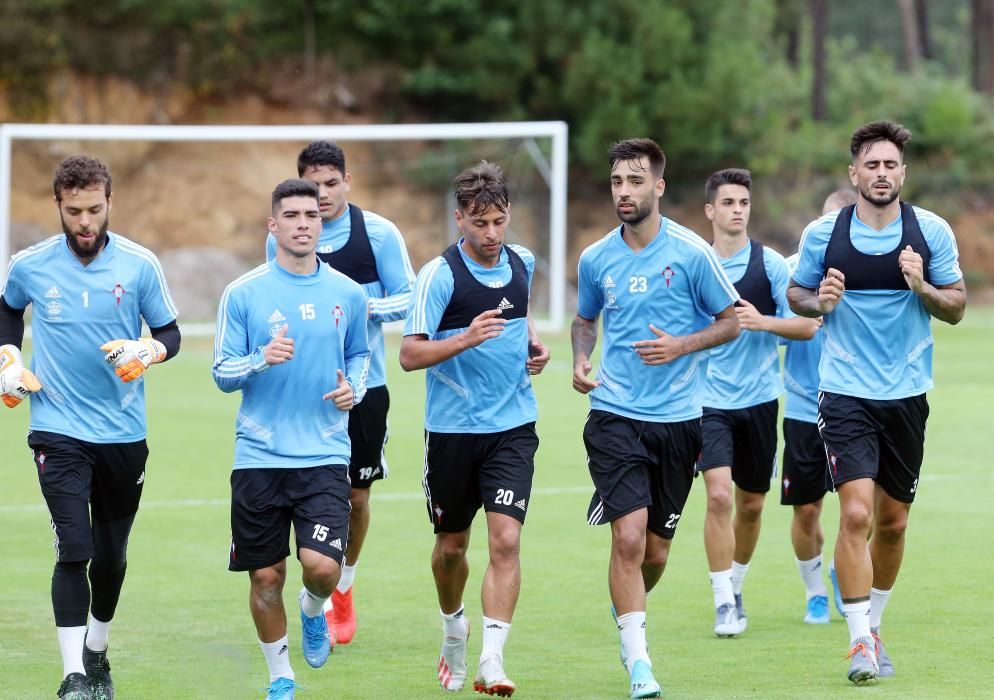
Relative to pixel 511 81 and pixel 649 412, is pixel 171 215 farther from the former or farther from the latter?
pixel 649 412

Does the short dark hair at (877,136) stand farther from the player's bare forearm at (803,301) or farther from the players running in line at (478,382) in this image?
the player's bare forearm at (803,301)

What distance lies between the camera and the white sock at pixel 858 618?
711 cm

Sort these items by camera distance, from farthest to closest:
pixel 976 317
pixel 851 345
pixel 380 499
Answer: pixel 976 317 < pixel 380 499 < pixel 851 345

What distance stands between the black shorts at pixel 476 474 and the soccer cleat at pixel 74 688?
179 centimetres

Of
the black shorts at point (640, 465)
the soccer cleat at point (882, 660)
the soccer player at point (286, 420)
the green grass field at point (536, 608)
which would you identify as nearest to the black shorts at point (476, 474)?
the black shorts at point (640, 465)

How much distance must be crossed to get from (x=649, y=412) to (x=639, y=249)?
2.62 ft

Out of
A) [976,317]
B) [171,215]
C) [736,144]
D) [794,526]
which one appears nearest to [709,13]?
[736,144]

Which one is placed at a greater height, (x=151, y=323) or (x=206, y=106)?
(x=206, y=106)

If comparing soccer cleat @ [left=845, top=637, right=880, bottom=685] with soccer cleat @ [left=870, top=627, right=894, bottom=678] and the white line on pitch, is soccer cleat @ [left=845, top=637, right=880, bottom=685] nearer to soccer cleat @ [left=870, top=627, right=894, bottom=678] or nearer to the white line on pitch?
soccer cleat @ [left=870, top=627, right=894, bottom=678]

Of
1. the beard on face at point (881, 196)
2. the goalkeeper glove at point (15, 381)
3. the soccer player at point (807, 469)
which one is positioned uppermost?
the beard on face at point (881, 196)

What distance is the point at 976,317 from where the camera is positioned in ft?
116

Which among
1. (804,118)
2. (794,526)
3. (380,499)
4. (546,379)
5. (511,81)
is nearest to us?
(794,526)

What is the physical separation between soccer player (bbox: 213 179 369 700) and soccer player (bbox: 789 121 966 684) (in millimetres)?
2445

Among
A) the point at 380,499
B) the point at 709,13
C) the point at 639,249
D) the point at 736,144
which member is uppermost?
the point at 709,13
